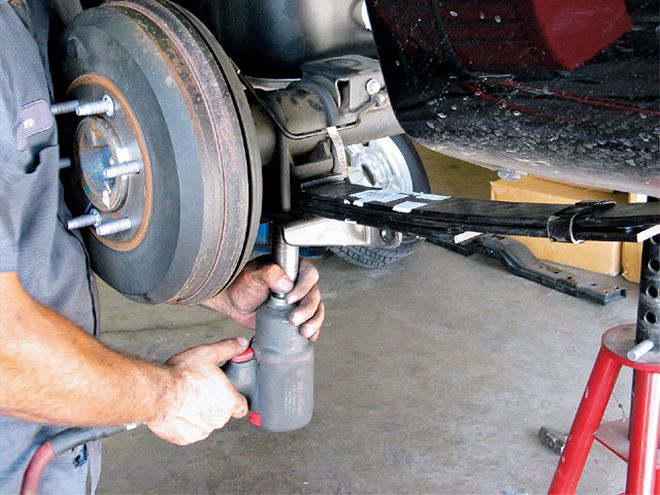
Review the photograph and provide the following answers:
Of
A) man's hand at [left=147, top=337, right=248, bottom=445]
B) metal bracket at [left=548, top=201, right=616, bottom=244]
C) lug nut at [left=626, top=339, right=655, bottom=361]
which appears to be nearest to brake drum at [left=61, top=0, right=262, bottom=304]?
man's hand at [left=147, top=337, right=248, bottom=445]

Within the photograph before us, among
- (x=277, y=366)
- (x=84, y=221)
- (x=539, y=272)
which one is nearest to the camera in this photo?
(x=84, y=221)

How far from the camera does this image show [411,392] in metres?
1.94

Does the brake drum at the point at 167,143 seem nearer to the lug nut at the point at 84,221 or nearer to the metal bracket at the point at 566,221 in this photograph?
the lug nut at the point at 84,221

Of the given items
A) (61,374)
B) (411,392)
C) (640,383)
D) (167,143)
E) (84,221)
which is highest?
(167,143)

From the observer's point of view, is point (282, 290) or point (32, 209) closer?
point (32, 209)

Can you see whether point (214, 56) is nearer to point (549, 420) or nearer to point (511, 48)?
point (511, 48)

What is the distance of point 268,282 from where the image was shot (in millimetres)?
1021

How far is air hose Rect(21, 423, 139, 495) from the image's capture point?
954mm

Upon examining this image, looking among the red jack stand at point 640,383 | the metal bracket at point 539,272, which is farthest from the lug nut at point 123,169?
the metal bracket at point 539,272

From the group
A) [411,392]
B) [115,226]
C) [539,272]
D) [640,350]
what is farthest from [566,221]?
[539,272]

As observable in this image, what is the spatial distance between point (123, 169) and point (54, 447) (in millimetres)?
389

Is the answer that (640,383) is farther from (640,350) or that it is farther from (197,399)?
(197,399)

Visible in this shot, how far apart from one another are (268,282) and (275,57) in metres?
0.32

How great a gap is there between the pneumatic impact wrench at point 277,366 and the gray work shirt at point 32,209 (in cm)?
22
